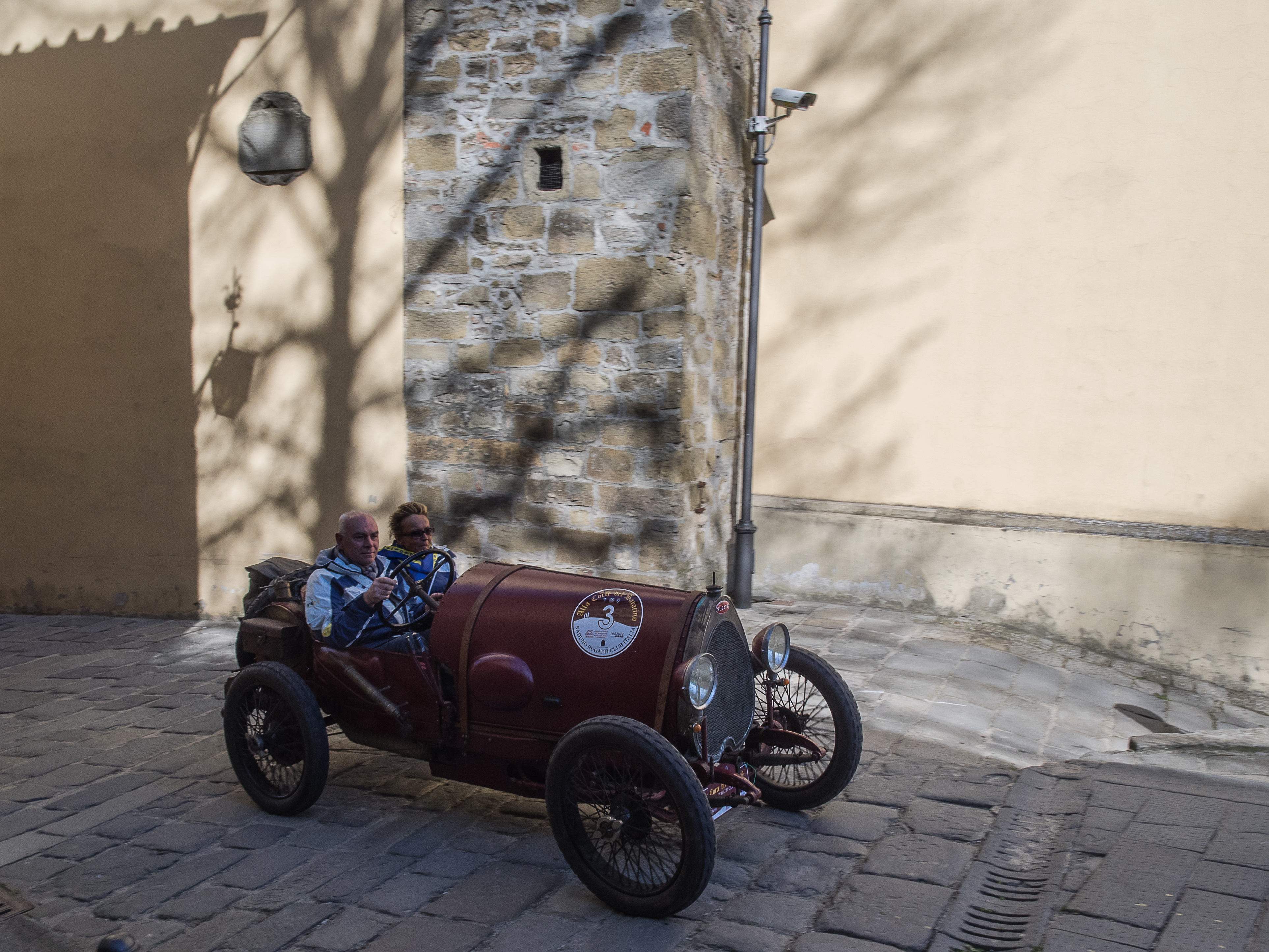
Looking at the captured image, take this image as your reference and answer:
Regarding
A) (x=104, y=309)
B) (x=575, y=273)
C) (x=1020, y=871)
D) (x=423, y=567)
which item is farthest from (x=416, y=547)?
(x=104, y=309)

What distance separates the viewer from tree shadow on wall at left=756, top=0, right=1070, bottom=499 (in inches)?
254

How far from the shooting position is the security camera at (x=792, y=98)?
6.55 metres

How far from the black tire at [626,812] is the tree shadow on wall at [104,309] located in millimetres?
5213

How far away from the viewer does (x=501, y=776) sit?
380cm

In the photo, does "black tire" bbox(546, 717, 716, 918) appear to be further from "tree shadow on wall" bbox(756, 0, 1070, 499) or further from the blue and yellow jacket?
"tree shadow on wall" bbox(756, 0, 1070, 499)

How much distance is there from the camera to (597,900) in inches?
132

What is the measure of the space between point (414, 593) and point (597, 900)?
1325 millimetres

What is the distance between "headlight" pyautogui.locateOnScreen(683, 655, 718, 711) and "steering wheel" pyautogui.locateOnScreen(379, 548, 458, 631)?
3.75 ft

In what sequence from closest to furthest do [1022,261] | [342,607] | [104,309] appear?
[342,607] < [1022,261] < [104,309]

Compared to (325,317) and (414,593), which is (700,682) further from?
(325,317)

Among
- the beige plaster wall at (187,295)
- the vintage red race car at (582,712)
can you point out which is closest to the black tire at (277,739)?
the vintage red race car at (582,712)

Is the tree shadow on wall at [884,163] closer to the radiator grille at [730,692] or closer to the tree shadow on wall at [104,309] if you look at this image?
the radiator grille at [730,692]

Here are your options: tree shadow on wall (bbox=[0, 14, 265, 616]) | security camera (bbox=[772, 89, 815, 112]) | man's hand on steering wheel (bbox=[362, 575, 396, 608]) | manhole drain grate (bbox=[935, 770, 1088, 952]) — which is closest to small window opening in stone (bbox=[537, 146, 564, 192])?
security camera (bbox=[772, 89, 815, 112])

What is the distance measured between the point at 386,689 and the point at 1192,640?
4.74 m
